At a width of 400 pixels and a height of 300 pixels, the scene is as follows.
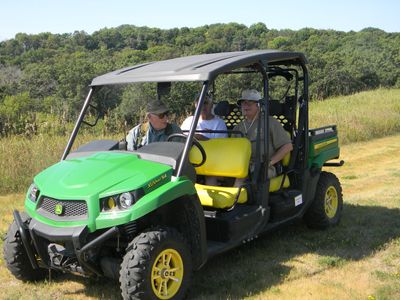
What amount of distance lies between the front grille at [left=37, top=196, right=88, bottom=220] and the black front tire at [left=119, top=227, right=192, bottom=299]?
39 centimetres

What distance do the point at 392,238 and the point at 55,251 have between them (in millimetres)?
3380

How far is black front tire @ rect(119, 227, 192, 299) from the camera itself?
126 inches

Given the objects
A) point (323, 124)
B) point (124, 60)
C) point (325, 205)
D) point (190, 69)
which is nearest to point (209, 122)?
point (325, 205)

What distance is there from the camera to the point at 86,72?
35844 millimetres

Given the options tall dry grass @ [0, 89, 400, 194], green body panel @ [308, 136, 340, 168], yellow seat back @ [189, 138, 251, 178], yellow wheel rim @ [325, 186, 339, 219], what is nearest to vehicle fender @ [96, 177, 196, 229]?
yellow seat back @ [189, 138, 251, 178]

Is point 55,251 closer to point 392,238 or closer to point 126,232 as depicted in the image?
point 126,232

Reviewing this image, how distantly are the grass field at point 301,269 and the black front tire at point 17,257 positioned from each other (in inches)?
4.0

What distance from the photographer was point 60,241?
10.8ft

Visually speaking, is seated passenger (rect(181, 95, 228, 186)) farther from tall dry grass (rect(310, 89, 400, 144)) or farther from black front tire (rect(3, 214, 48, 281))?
tall dry grass (rect(310, 89, 400, 144))

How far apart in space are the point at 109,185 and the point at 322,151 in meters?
2.86

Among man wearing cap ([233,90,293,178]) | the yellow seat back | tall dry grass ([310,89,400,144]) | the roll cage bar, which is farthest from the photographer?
tall dry grass ([310,89,400,144])

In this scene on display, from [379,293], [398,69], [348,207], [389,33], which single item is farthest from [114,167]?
[389,33]

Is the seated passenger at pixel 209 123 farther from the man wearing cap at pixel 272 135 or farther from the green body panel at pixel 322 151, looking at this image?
the green body panel at pixel 322 151

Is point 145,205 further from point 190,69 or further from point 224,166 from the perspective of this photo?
point 224,166
